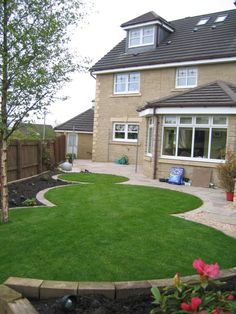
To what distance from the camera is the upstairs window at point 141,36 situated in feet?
75.8

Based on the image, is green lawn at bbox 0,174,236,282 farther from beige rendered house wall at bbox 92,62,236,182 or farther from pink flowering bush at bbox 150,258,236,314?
beige rendered house wall at bbox 92,62,236,182

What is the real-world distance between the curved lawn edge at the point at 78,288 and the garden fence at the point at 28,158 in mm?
8719

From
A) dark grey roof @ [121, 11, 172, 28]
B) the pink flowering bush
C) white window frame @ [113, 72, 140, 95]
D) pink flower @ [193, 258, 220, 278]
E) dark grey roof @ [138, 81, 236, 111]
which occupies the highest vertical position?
dark grey roof @ [121, 11, 172, 28]

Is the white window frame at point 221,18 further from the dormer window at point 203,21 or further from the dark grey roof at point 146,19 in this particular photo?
the dark grey roof at point 146,19

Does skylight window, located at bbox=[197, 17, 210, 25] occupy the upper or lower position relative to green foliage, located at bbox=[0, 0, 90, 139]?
upper

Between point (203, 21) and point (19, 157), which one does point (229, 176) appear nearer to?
point (19, 157)

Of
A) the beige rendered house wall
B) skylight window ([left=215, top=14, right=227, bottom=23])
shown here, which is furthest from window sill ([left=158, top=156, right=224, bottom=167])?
skylight window ([left=215, top=14, right=227, bottom=23])

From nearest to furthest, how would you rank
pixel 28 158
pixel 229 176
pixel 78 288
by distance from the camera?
1. pixel 78 288
2. pixel 229 176
3. pixel 28 158

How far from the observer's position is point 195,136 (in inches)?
582

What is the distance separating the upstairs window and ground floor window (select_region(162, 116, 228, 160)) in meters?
9.72

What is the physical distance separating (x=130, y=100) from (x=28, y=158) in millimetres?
10505

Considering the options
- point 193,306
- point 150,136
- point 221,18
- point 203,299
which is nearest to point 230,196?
point 150,136

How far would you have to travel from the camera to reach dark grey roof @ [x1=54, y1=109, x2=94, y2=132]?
29.7 meters

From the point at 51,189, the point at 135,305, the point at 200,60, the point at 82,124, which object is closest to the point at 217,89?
the point at 200,60
